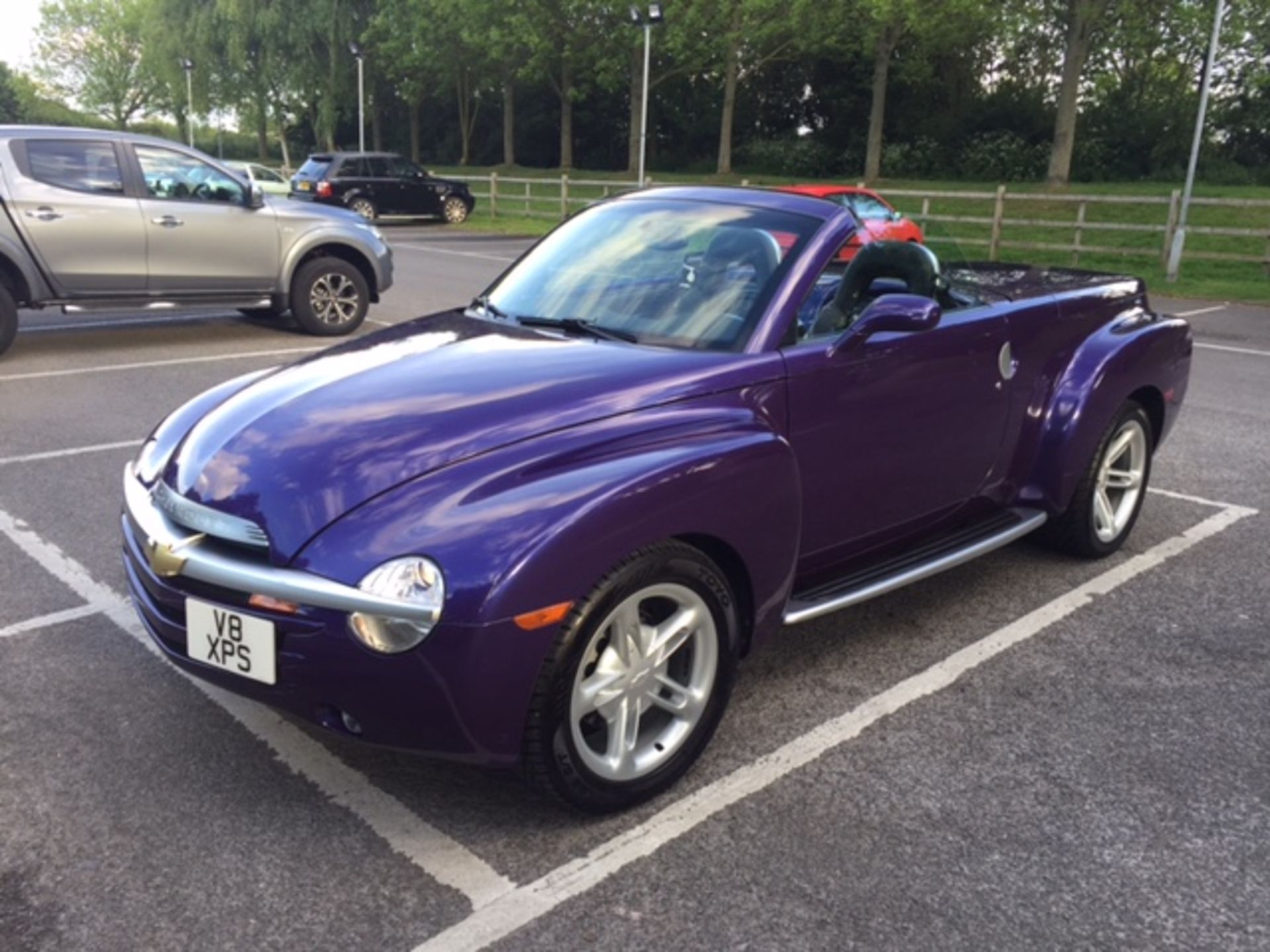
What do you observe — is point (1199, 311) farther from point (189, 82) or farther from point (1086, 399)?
point (189, 82)

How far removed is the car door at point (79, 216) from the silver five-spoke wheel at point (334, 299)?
1565 mm

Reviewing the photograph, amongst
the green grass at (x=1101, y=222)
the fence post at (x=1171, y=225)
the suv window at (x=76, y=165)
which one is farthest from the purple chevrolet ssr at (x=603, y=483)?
the fence post at (x=1171, y=225)

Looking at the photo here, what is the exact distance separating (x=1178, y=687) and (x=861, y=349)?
1.56 metres

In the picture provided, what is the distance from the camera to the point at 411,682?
2377 mm

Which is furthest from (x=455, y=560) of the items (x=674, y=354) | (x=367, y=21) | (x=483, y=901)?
(x=367, y=21)

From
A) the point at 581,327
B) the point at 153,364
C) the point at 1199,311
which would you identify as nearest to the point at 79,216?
the point at 153,364

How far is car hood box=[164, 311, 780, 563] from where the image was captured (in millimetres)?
2615

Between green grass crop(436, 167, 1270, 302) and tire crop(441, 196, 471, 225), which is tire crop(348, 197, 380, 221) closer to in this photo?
tire crop(441, 196, 471, 225)

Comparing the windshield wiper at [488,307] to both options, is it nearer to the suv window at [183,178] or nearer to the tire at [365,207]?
the suv window at [183,178]

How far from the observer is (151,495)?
297 cm

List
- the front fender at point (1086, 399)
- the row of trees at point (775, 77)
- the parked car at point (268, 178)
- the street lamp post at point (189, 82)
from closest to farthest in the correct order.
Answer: the front fender at point (1086, 399) < the parked car at point (268, 178) < the row of trees at point (775, 77) < the street lamp post at point (189, 82)

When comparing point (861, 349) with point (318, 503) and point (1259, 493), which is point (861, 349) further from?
point (1259, 493)

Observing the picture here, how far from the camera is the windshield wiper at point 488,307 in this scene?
380 centimetres

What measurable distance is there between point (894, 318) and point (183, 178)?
26.3 ft
